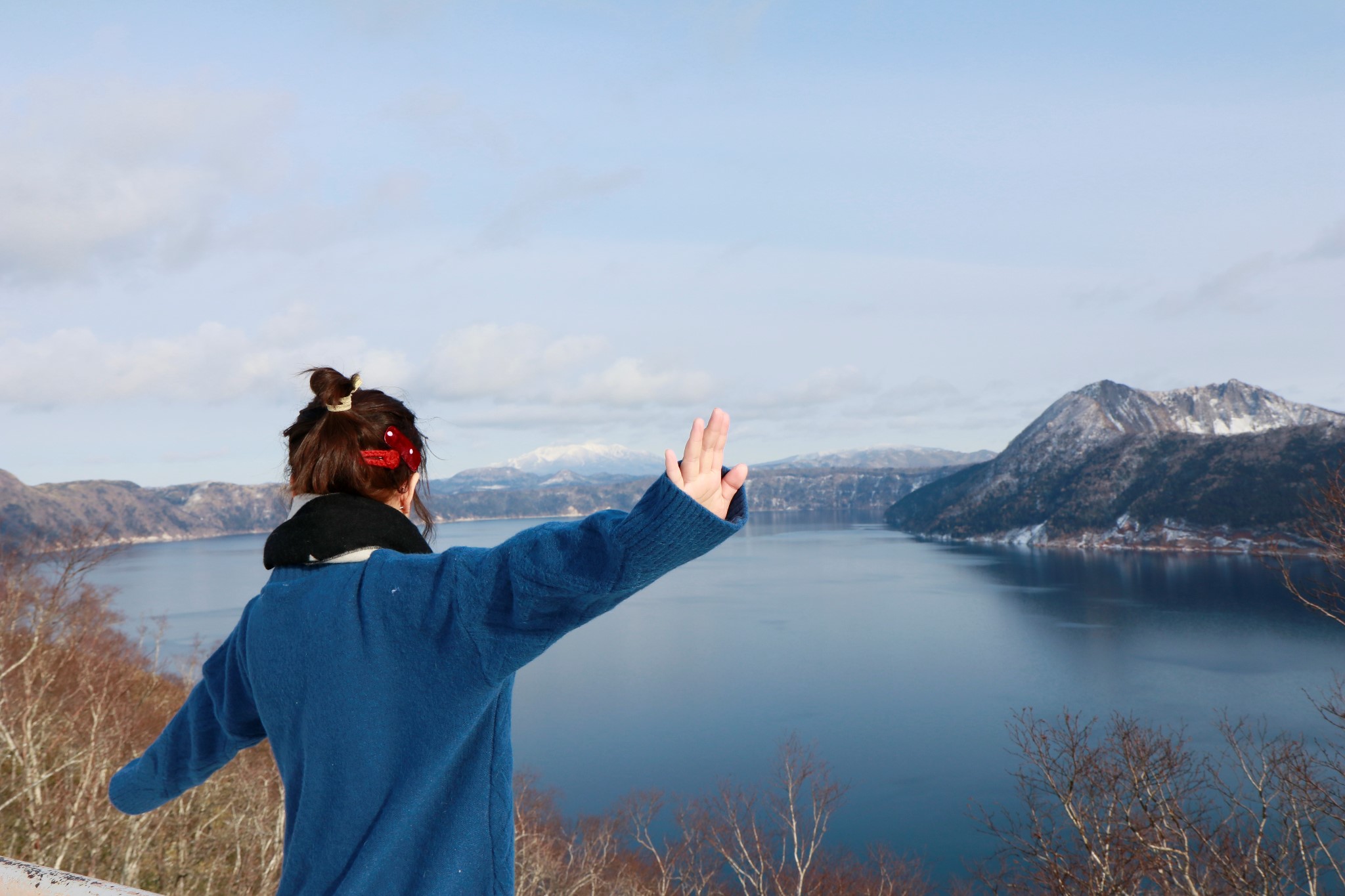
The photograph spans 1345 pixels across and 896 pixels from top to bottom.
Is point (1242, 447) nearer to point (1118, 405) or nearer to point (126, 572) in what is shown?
point (1118, 405)

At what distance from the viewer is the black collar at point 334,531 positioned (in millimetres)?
1050

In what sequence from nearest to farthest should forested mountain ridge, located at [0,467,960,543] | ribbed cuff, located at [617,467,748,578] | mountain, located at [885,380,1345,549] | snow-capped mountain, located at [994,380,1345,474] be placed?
ribbed cuff, located at [617,467,748,578] → mountain, located at [885,380,1345,549] → snow-capped mountain, located at [994,380,1345,474] → forested mountain ridge, located at [0,467,960,543]

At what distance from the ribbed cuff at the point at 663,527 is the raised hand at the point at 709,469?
0.02 meters

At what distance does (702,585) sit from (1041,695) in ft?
121

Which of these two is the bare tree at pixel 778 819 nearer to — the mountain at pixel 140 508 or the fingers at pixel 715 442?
the fingers at pixel 715 442

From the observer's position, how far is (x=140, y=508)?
148125 millimetres

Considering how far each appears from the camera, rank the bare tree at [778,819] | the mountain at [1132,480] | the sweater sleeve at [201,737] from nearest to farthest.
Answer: the sweater sleeve at [201,737]
the bare tree at [778,819]
the mountain at [1132,480]

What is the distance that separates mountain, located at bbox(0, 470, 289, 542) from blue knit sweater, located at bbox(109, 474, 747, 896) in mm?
121423

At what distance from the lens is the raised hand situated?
862 mm

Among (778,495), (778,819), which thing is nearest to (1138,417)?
(778,495)

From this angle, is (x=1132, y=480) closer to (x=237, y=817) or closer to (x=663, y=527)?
(x=237, y=817)

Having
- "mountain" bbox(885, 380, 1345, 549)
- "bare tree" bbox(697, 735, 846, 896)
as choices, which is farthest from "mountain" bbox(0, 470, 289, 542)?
"bare tree" bbox(697, 735, 846, 896)

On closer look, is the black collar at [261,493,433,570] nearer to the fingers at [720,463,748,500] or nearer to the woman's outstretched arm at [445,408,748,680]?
the woman's outstretched arm at [445,408,748,680]

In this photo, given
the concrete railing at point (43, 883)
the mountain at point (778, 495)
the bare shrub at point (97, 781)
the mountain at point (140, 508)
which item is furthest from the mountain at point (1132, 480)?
the mountain at point (140, 508)
